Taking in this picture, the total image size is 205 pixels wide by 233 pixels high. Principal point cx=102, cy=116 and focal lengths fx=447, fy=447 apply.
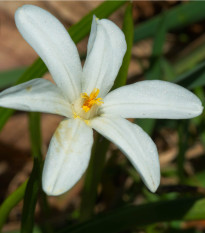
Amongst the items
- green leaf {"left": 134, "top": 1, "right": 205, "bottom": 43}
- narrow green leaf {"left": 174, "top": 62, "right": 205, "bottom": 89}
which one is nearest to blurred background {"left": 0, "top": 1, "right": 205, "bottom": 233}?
green leaf {"left": 134, "top": 1, "right": 205, "bottom": 43}

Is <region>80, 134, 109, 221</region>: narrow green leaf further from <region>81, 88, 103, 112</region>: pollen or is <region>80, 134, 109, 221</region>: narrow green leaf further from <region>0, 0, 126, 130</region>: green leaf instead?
<region>0, 0, 126, 130</region>: green leaf

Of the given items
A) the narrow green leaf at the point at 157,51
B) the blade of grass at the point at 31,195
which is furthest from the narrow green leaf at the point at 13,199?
the narrow green leaf at the point at 157,51

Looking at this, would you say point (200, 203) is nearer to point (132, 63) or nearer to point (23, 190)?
point (23, 190)

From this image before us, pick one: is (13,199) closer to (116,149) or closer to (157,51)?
(116,149)

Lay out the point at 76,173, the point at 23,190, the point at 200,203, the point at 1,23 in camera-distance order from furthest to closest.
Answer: the point at 1,23 → the point at 200,203 → the point at 23,190 → the point at 76,173

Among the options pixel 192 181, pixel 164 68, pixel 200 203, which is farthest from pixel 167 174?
pixel 200 203

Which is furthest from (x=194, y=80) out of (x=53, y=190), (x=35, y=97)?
(x=53, y=190)
